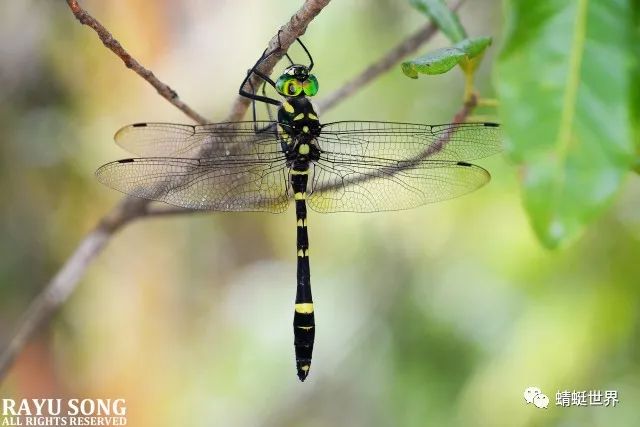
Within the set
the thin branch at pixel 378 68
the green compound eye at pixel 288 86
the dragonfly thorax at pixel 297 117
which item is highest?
the thin branch at pixel 378 68

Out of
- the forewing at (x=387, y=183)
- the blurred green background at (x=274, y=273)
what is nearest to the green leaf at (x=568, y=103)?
the forewing at (x=387, y=183)

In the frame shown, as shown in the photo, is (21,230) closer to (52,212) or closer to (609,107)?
(52,212)

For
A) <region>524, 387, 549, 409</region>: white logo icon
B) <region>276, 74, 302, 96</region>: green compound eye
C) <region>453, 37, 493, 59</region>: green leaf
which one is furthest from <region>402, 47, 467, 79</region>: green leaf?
<region>524, 387, 549, 409</region>: white logo icon

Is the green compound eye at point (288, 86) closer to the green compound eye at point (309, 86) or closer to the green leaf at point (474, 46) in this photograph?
the green compound eye at point (309, 86)

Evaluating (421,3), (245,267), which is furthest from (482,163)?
(245,267)

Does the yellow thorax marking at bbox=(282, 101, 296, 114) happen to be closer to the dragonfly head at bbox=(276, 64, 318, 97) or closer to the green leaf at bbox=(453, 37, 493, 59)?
the dragonfly head at bbox=(276, 64, 318, 97)
